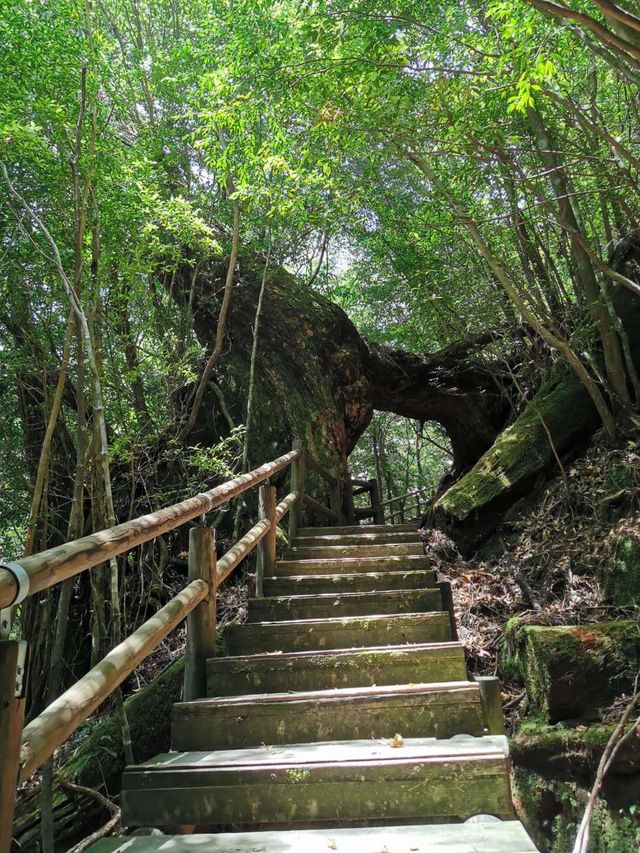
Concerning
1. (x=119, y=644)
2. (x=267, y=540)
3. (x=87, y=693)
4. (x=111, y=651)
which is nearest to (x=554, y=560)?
(x=267, y=540)

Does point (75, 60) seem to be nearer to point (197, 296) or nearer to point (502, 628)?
point (197, 296)

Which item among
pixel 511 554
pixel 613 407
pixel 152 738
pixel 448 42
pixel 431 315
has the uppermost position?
pixel 448 42

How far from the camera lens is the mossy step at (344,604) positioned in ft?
12.2

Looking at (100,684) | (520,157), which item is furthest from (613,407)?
(100,684)

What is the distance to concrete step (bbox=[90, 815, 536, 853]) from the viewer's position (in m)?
1.69

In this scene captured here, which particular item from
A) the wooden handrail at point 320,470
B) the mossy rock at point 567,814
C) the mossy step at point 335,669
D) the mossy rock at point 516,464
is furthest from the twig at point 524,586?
the wooden handrail at point 320,470

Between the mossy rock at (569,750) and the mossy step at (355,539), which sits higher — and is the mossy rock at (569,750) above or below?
below

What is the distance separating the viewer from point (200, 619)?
300cm

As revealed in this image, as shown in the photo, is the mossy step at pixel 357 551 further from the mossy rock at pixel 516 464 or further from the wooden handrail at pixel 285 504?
the mossy rock at pixel 516 464

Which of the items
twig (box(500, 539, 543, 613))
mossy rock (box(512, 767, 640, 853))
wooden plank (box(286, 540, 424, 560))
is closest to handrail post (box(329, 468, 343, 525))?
wooden plank (box(286, 540, 424, 560))

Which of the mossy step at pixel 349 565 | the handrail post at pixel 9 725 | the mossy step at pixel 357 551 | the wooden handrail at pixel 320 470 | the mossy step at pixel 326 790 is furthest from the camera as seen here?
the wooden handrail at pixel 320 470

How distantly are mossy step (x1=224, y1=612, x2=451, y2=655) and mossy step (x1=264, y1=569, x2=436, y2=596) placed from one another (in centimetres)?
75

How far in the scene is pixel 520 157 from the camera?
5.92 m

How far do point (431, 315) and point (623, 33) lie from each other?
5986 millimetres
